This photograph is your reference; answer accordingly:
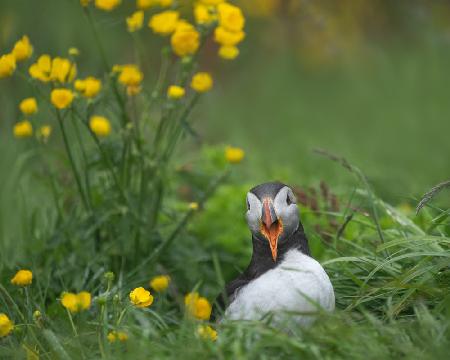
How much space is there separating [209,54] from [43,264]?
17.8ft

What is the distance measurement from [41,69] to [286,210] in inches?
50.0

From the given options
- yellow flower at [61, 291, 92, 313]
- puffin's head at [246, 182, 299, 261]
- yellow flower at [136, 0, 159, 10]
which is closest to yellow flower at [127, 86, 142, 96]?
yellow flower at [136, 0, 159, 10]

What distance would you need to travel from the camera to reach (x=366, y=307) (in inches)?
141

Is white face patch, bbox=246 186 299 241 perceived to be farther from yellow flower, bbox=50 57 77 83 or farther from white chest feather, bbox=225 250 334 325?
yellow flower, bbox=50 57 77 83

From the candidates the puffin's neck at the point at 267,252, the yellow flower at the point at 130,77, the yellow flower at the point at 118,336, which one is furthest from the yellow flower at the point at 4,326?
the yellow flower at the point at 130,77

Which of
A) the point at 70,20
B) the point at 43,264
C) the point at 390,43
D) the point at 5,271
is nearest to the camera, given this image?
the point at 5,271

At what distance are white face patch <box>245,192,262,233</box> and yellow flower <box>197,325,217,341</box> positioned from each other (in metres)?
0.40

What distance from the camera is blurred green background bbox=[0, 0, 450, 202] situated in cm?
673

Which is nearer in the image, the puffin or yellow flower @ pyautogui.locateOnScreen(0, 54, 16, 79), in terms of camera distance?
the puffin

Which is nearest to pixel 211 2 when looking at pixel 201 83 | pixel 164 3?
pixel 164 3

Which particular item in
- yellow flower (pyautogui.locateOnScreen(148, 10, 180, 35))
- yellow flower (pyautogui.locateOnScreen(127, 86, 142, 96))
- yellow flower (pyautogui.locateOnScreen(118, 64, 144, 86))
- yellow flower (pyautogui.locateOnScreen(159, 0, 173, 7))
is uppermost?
yellow flower (pyautogui.locateOnScreen(159, 0, 173, 7))

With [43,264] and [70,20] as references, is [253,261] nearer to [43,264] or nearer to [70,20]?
[43,264]

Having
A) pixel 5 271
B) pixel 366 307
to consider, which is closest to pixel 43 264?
pixel 5 271

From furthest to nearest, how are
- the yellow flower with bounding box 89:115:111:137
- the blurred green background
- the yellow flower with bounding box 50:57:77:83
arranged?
the blurred green background < the yellow flower with bounding box 89:115:111:137 < the yellow flower with bounding box 50:57:77:83
